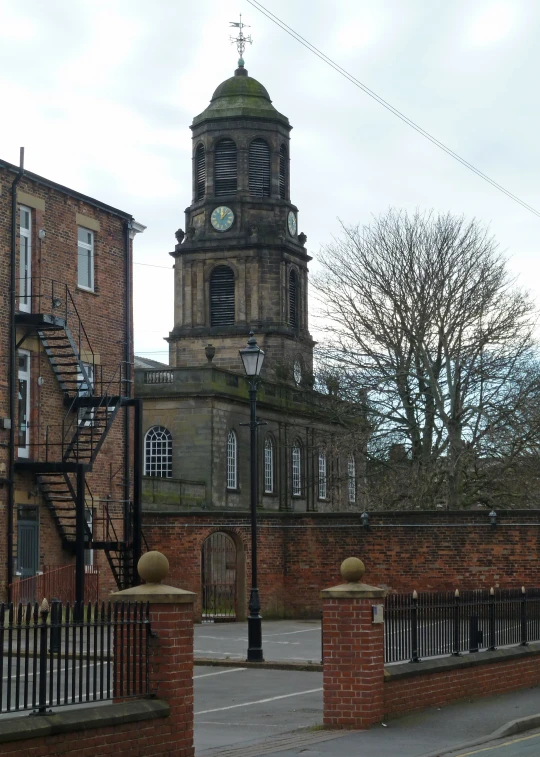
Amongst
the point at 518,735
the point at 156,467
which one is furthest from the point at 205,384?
the point at 518,735

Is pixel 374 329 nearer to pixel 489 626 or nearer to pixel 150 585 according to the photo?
pixel 489 626

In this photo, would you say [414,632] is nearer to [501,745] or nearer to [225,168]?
[501,745]

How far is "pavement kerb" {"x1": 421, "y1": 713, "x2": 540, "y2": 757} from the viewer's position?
12398 millimetres

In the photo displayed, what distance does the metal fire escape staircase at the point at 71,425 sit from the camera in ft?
97.8

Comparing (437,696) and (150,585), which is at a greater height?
(150,585)

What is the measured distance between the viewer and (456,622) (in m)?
16.5

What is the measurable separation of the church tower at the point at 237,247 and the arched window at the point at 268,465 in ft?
15.9

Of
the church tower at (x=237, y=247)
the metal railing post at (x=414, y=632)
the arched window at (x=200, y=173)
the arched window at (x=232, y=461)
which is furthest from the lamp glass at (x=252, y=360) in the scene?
the arched window at (x=200, y=173)

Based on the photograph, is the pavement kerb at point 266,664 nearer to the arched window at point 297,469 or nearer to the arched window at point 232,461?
the arched window at point 232,461

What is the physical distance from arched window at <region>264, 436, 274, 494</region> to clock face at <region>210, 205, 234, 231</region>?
11.4m

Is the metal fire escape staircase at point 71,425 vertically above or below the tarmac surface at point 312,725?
above

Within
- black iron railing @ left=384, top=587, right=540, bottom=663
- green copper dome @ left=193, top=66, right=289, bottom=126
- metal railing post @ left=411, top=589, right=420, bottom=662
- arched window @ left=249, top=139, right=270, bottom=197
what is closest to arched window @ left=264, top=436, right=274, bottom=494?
arched window @ left=249, top=139, right=270, bottom=197

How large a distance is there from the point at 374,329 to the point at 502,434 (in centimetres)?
549

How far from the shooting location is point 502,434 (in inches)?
1517
